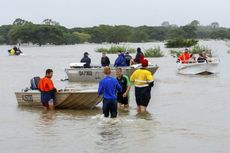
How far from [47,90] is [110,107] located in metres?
3.22

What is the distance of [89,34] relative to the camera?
17825cm

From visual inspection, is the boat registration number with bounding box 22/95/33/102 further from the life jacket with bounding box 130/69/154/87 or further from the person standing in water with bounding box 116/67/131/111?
the life jacket with bounding box 130/69/154/87

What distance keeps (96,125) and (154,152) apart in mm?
3319

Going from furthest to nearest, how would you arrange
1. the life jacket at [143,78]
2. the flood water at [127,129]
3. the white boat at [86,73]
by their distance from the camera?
1. the white boat at [86,73]
2. the life jacket at [143,78]
3. the flood water at [127,129]

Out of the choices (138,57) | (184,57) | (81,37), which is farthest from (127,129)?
(81,37)

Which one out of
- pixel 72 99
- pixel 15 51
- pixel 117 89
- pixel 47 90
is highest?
pixel 117 89

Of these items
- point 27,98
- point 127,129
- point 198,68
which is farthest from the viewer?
point 198,68

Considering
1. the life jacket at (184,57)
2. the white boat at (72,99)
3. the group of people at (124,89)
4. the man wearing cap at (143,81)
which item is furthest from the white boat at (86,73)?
the man wearing cap at (143,81)

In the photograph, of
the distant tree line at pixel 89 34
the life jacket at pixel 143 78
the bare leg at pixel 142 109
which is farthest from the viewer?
the distant tree line at pixel 89 34

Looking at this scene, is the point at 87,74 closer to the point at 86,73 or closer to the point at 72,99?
the point at 86,73

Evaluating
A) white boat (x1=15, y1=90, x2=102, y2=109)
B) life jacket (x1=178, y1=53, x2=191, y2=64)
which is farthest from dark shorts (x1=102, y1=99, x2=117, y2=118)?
life jacket (x1=178, y1=53, x2=191, y2=64)

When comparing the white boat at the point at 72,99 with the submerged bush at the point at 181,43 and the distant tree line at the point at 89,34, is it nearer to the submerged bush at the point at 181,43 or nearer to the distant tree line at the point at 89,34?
the submerged bush at the point at 181,43

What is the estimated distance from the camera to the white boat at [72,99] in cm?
1603

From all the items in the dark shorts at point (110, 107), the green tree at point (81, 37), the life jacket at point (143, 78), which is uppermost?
the life jacket at point (143, 78)
